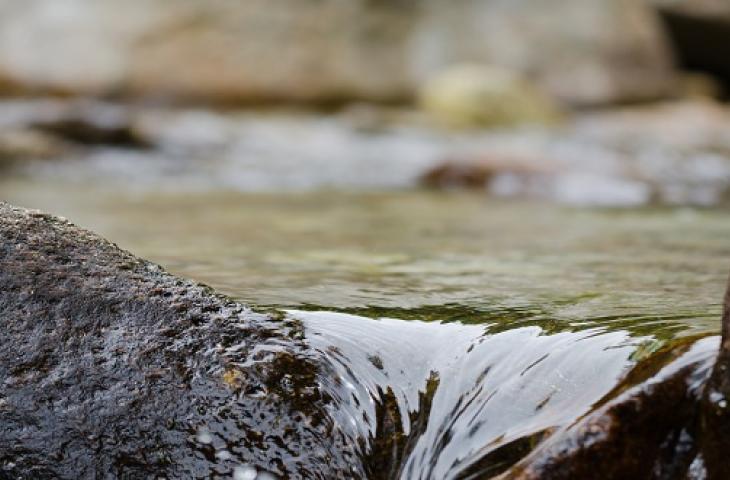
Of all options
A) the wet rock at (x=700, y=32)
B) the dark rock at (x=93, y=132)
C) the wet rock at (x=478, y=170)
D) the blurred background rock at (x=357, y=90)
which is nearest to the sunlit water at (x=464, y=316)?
the wet rock at (x=478, y=170)

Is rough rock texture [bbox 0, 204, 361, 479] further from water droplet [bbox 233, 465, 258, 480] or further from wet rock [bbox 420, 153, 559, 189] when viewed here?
wet rock [bbox 420, 153, 559, 189]

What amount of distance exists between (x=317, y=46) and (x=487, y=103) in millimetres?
2824

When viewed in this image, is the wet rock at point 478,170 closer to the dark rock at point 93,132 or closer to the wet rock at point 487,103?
the dark rock at point 93,132

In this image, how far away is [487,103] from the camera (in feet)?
43.4

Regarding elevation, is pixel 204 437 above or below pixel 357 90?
below

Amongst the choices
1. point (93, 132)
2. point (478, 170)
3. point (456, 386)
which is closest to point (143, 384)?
point (456, 386)

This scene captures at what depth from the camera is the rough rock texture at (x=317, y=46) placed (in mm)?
13680

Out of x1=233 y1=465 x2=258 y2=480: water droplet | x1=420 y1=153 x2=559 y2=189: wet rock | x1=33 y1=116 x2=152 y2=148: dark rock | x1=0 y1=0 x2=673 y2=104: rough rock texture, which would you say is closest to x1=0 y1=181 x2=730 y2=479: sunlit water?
x1=233 y1=465 x2=258 y2=480: water droplet

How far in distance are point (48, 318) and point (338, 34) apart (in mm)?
13458

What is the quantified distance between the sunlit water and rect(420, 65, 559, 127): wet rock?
32.2 feet

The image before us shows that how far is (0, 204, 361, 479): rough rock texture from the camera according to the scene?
4.95ft

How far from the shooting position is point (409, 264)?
8.37 ft

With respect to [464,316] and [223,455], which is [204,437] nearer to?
[223,455]

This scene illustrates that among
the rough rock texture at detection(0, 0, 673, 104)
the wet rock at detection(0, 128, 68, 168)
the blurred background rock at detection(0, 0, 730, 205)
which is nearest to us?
the wet rock at detection(0, 128, 68, 168)
